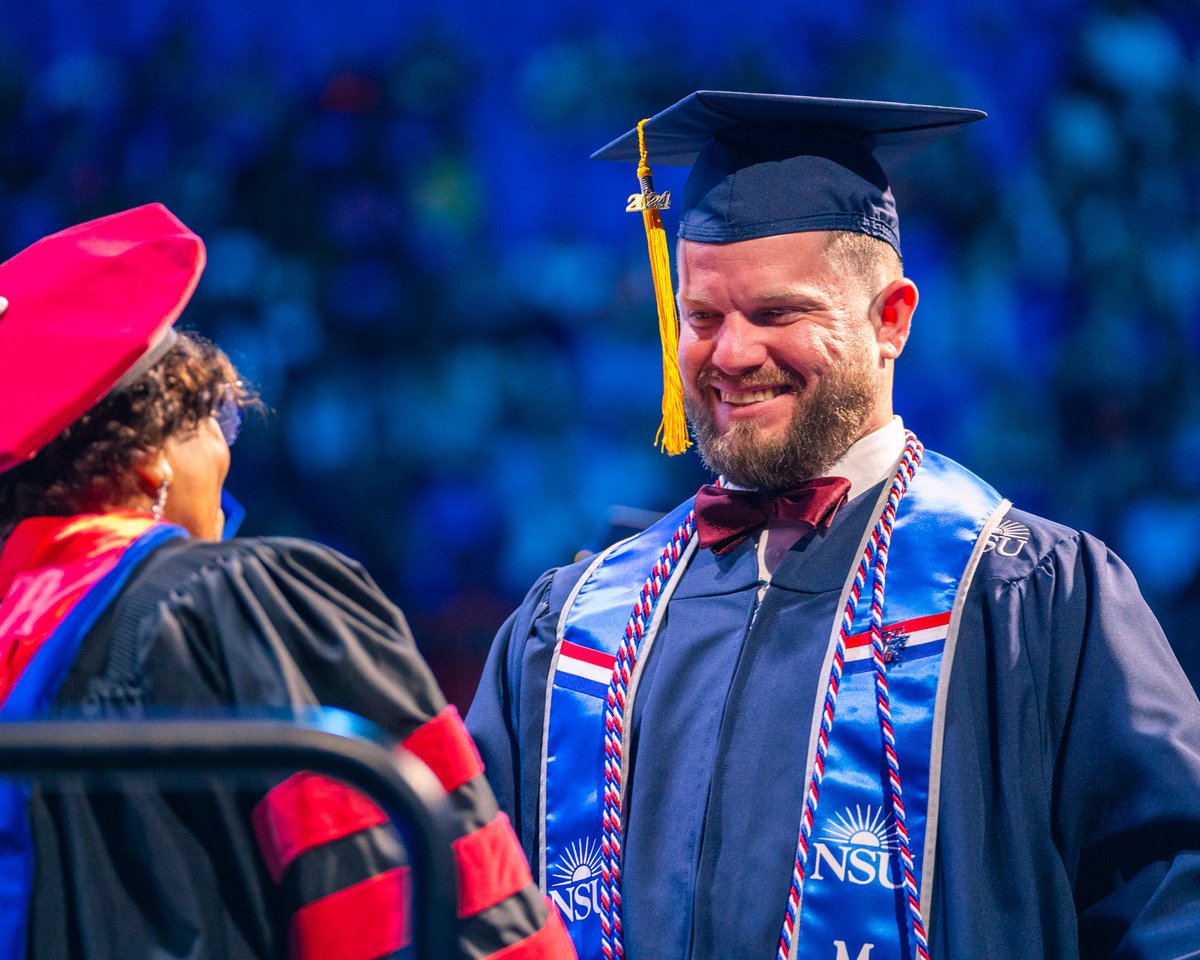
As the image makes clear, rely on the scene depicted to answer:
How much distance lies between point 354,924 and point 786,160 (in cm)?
124

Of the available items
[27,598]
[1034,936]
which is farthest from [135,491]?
[1034,936]

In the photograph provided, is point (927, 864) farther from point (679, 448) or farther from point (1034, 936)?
point (679, 448)

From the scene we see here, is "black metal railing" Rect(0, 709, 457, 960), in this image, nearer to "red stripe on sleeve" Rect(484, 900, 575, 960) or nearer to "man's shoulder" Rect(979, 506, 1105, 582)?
"red stripe on sleeve" Rect(484, 900, 575, 960)

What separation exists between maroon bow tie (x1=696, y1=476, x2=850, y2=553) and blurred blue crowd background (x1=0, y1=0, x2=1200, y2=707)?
1.51 m

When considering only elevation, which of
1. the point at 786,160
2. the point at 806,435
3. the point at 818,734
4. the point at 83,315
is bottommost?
the point at 818,734

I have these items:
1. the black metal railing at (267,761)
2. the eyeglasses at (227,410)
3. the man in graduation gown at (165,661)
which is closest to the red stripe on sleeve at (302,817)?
the man in graduation gown at (165,661)

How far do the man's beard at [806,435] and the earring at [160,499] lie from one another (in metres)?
0.83

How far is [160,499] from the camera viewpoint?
4.48 ft

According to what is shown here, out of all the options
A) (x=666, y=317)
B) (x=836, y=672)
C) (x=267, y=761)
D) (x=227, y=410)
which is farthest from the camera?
(x=666, y=317)

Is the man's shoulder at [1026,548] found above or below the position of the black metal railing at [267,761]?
below

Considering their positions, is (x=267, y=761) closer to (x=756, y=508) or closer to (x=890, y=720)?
(x=890, y=720)

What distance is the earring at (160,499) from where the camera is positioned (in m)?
1.36

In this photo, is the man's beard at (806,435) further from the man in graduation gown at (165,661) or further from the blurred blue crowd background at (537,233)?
the blurred blue crowd background at (537,233)

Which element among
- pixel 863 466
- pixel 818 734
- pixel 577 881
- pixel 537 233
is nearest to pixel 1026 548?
pixel 863 466
